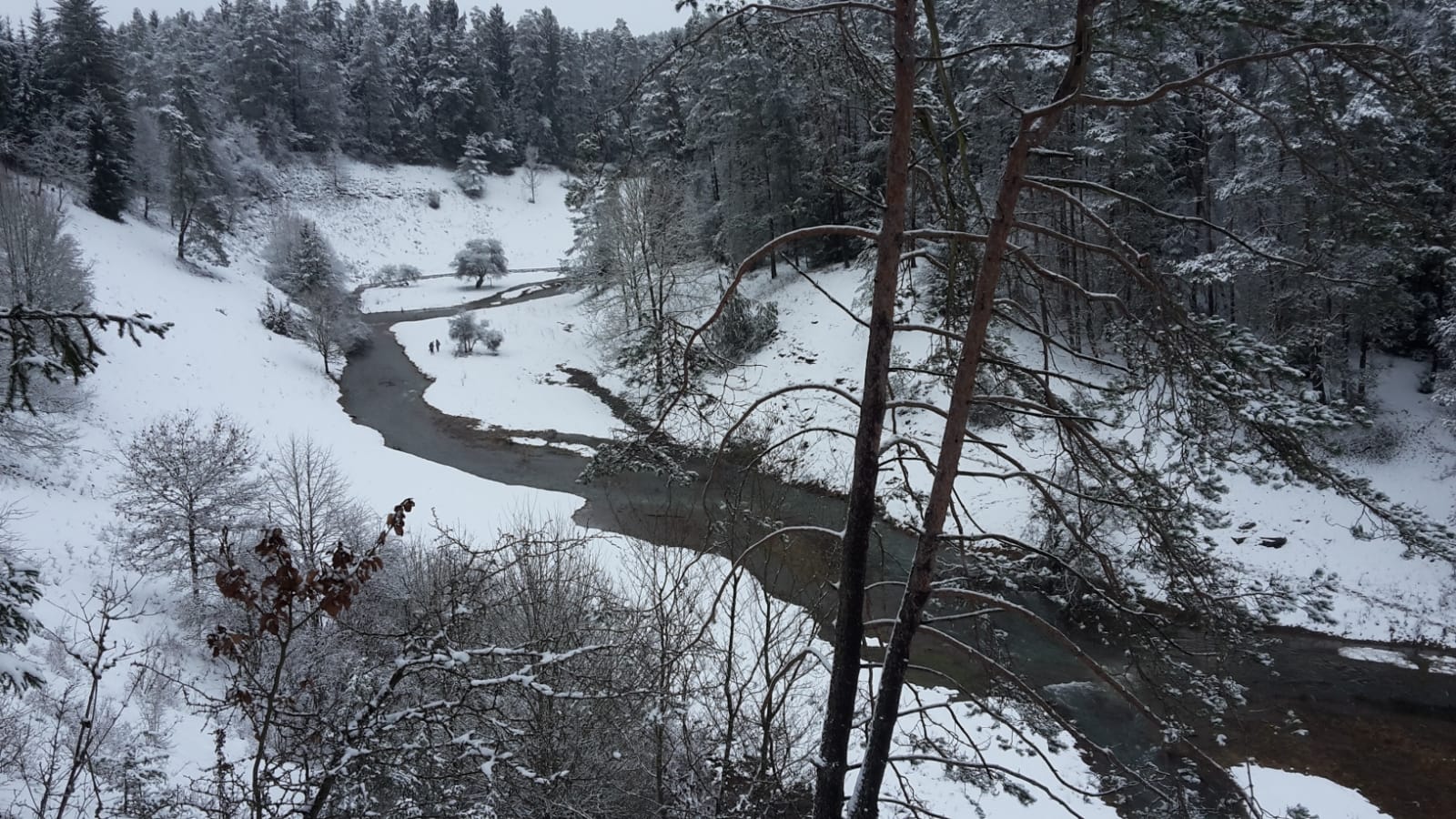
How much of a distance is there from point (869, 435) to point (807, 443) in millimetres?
934

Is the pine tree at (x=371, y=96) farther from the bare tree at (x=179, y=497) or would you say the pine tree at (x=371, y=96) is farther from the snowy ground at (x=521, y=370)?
the bare tree at (x=179, y=497)

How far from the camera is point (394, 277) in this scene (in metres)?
47.8

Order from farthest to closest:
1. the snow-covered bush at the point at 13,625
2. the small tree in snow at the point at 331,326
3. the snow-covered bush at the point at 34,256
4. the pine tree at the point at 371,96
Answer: the pine tree at the point at 371,96
the small tree in snow at the point at 331,326
the snow-covered bush at the point at 34,256
the snow-covered bush at the point at 13,625

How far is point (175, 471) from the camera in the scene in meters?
13.5

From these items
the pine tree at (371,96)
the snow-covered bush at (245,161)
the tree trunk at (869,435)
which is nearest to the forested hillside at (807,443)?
the tree trunk at (869,435)

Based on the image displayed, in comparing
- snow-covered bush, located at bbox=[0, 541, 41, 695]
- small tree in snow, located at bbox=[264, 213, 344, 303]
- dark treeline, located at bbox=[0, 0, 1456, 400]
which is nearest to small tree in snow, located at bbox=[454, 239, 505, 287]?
small tree in snow, located at bbox=[264, 213, 344, 303]

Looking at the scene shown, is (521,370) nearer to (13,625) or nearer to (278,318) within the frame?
(278,318)

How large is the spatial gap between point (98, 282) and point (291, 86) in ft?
129

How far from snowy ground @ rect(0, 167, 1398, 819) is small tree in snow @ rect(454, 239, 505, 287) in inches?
80.1

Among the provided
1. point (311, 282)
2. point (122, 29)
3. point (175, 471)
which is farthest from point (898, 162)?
point (122, 29)

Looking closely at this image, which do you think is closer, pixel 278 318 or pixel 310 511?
pixel 310 511

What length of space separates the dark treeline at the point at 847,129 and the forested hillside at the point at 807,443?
0.22ft

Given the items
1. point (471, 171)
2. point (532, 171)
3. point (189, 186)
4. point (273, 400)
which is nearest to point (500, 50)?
point (532, 171)

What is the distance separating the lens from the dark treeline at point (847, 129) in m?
2.40
